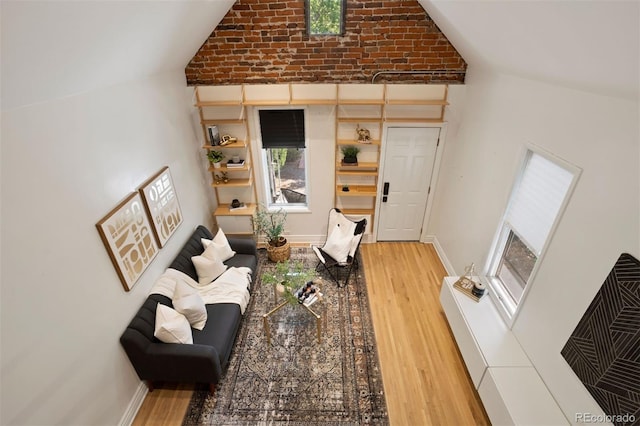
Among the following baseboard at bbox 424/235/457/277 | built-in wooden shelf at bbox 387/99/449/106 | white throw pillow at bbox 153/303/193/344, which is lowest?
baseboard at bbox 424/235/457/277

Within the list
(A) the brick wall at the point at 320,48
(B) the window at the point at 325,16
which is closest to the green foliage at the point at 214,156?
(A) the brick wall at the point at 320,48

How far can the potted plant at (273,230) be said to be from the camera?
470cm

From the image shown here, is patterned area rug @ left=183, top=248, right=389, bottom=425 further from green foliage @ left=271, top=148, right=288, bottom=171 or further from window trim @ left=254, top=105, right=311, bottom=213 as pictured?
green foliage @ left=271, top=148, right=288, bottom=171

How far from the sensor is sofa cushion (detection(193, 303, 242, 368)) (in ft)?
9.84

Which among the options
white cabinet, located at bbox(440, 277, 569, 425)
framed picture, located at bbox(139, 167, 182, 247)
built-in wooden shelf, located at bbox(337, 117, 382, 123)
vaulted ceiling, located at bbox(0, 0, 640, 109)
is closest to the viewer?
vaulted ceiling, located at bbox(0, 0, 640, 109)

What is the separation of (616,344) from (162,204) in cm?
406

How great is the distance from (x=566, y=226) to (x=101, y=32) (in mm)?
3633

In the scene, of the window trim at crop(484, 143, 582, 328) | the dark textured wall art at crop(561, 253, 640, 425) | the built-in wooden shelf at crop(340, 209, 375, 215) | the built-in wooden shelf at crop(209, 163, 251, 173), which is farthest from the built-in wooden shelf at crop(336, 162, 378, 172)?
the dark textured wall art at crop(561, 253, 640, 425)

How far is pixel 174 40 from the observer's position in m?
3.09

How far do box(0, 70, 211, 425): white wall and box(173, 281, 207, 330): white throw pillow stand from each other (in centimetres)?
35

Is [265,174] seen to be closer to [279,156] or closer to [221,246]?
[279,156]

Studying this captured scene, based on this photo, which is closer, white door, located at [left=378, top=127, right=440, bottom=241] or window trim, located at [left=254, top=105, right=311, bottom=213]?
window trim, located at [left=254, top=105, right=311, bottom=213]

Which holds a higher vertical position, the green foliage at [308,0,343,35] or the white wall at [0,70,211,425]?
the green foliage at [308,0,343,35]

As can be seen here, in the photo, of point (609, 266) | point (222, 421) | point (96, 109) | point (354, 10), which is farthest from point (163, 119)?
point (609, 266)
